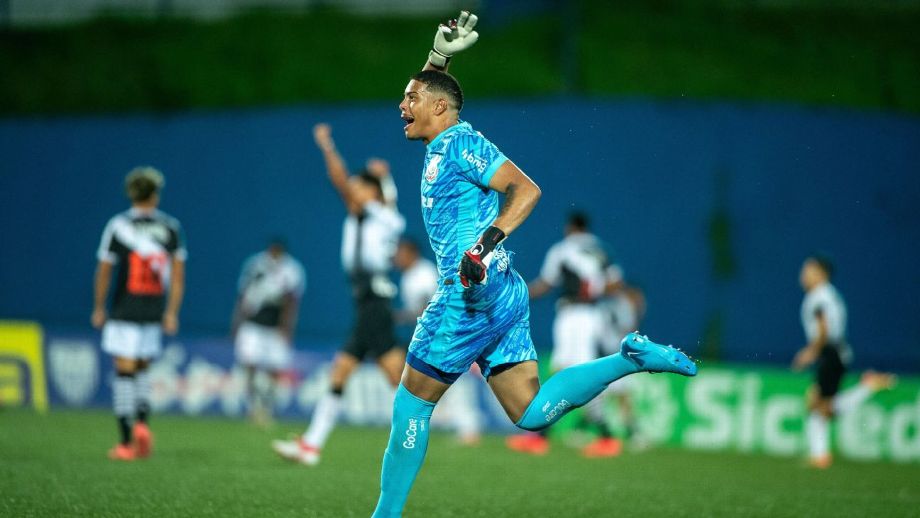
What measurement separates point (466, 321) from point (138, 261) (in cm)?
561

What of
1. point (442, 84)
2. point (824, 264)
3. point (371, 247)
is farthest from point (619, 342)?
point (442, 84)

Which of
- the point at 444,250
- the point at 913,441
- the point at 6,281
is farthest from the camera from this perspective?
the point at 6,281

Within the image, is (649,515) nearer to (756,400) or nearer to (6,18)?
(756,400)

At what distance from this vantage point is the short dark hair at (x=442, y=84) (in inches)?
254

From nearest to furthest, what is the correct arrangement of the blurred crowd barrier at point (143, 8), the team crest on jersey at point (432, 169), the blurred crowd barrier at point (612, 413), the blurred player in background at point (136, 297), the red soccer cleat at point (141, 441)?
1. the team crest on jersey at point (432, 169)
2. the red soccer cleat at point (141, 441)
3. the blurred player in background at point (136, 297)
4. the blurred crowd barrier at point (612, 413)
5. the blurred crowd barrier at point (143, 8)

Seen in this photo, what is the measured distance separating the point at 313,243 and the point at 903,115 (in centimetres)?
899

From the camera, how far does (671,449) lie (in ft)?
49.0

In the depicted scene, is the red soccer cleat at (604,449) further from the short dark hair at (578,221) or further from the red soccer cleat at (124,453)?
the red soccer cleat at (124,453)

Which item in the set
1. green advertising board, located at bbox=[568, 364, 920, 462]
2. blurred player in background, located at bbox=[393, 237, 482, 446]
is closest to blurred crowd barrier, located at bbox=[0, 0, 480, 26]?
blurred player in background, located at bbox=[393, 237, 482, 446]

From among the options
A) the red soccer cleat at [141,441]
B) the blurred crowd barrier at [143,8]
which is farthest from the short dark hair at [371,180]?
the blurred crowd barrier at [143,8]

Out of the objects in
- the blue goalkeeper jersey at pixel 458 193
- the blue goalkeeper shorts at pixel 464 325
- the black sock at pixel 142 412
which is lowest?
the black sock at pixel 142 412

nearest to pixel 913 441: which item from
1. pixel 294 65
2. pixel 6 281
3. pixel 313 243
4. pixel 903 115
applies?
pixel 903 115

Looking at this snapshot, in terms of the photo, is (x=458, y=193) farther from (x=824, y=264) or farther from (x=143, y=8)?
(x=143, y=8)

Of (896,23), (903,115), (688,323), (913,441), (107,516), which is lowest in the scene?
(107,516)
